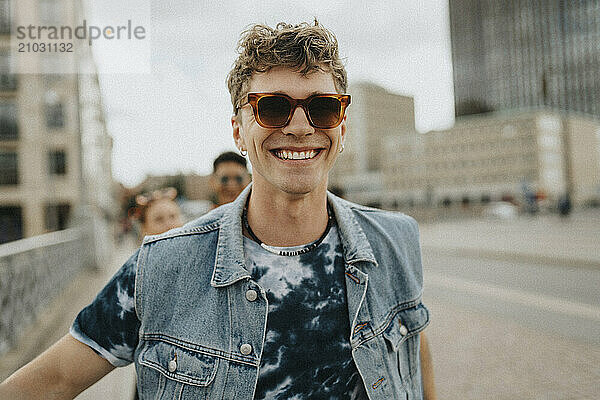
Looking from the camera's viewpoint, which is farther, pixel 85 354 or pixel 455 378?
pixel 455 378

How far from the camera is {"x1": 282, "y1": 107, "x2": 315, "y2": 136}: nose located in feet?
5.00

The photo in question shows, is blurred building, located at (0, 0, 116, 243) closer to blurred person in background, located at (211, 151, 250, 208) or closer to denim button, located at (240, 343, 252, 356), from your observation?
blurred person in background, located at (211, 151, 250, 208)

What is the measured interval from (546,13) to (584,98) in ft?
54.6

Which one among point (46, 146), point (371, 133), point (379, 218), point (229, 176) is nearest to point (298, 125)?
point (379, 218)

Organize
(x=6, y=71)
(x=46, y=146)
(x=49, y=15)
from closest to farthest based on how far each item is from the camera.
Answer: (x=49, y=15) → (x=6, y=71) → (x=46, y=146)

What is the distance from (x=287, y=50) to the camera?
145cm

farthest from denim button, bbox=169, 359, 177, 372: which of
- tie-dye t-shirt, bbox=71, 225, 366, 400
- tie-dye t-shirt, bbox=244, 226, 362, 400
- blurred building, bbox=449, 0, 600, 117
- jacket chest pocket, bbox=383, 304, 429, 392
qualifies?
blurred building, bbox=449, 0, 600, 117

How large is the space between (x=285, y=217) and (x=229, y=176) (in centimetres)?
232

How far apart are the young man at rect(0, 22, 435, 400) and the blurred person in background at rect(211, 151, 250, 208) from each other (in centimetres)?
213

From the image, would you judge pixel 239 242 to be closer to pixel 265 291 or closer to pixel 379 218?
pixel 265 291

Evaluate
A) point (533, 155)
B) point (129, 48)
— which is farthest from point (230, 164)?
point (533, 155)

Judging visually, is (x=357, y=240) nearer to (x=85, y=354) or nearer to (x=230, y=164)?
(x=85, y=354)

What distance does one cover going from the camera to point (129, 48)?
3361 millimetres

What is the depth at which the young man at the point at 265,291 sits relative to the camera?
4.77ft
